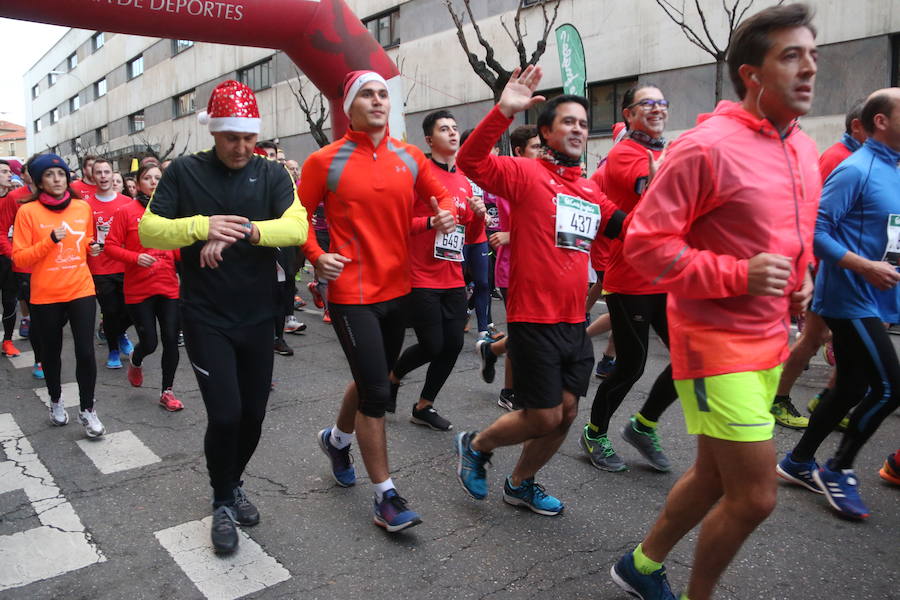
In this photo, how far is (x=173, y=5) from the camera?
763 centimetres

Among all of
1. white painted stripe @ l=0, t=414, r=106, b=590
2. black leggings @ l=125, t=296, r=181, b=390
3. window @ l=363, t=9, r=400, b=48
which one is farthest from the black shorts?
window @ l=363, t=9, r=400, b=48

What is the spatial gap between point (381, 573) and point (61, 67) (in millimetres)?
64769

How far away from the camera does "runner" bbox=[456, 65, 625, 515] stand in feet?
11.0

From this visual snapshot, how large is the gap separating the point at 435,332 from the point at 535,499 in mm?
1306

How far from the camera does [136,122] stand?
142 feet

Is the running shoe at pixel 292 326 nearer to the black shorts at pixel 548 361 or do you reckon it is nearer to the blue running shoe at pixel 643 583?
the black shorts at pixel 548 361

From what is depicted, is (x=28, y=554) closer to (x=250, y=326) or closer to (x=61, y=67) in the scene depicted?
(x=250, y=326)

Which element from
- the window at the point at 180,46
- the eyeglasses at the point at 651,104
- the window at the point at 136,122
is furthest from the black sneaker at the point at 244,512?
the window at the point at 136,122

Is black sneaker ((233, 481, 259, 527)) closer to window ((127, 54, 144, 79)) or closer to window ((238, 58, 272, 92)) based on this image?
window ((238, 58, 272, 92))

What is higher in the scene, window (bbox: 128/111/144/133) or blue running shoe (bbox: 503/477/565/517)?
window (bbox: 128/111/144/133)

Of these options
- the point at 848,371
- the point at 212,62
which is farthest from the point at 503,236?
the point at 212,62

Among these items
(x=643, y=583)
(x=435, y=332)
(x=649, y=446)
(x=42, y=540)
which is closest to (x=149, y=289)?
(x=435, y=332)

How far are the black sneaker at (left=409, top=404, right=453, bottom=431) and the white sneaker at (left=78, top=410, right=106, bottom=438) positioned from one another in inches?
80.0

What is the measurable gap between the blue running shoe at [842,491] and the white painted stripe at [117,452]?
11.9 feet
